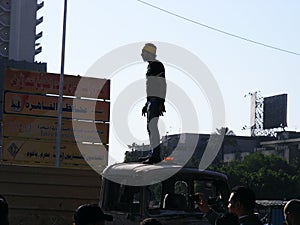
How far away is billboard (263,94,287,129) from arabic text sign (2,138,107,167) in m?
63.7

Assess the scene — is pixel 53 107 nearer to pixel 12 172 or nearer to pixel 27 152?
pixel 27 152

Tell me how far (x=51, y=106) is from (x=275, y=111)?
220 feet

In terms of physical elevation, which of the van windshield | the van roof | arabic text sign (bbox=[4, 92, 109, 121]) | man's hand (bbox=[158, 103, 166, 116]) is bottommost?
the van windshield

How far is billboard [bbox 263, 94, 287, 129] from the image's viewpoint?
93.4 meters

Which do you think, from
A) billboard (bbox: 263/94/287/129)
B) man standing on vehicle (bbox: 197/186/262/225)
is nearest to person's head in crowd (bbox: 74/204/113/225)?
man standing on vehicle (bbox: 197/186/262/225)

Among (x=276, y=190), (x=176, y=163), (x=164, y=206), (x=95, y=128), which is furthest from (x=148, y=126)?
(x=276, y=190)

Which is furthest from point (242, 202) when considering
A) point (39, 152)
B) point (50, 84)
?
point (39, 152)

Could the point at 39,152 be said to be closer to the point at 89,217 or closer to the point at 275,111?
the point at 89,217

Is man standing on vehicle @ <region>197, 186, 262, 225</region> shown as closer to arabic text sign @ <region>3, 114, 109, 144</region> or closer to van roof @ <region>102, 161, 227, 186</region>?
van roof @ <region>102, 161, 227, 186</region>

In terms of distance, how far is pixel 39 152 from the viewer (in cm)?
3141

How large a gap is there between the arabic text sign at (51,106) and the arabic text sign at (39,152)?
3.90 ft

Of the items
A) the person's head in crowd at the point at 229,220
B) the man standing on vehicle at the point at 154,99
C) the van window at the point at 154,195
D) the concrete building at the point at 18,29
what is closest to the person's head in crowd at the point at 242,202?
the person's head in crowd at the point at 229,220

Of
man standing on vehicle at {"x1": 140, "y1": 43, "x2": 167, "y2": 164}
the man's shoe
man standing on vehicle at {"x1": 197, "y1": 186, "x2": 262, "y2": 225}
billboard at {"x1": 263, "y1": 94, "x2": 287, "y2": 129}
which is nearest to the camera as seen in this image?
man standing on vehicle at {"x1": 197, "y1": 186, "x2": 262, "y2": 225}

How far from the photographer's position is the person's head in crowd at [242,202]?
6136 millimetres
